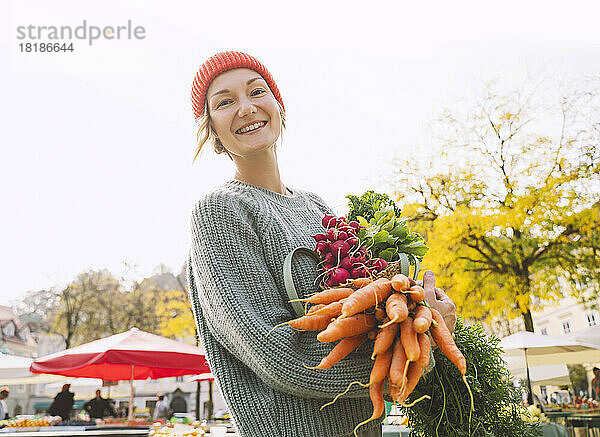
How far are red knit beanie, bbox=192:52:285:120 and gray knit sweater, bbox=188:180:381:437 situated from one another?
43 centimetres

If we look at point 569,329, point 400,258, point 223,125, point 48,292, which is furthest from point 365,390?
point 569,329

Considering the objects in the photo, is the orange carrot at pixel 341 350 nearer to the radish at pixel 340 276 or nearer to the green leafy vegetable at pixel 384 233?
the radish at pixel 340 276

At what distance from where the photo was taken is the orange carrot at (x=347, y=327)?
132cm

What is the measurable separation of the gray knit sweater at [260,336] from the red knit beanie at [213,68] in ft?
1.42

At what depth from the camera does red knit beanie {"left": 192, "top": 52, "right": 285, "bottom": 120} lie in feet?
6.29

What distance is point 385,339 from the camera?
1.32 m

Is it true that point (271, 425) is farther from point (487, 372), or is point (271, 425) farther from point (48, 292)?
point (48, 292)

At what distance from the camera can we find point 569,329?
3631 cm

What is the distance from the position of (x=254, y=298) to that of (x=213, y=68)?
899 mm

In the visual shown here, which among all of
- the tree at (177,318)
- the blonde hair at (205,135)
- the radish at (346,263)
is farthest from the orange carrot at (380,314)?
the tree at (177,318)

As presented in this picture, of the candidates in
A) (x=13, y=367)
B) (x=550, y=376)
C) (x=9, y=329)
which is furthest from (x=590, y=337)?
(x=9, y=329)

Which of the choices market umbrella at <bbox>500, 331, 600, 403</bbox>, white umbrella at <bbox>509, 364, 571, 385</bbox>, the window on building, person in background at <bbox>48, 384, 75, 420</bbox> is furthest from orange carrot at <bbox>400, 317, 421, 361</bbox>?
the window on building

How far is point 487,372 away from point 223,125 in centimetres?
133

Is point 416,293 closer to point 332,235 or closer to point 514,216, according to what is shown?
point 332,235
